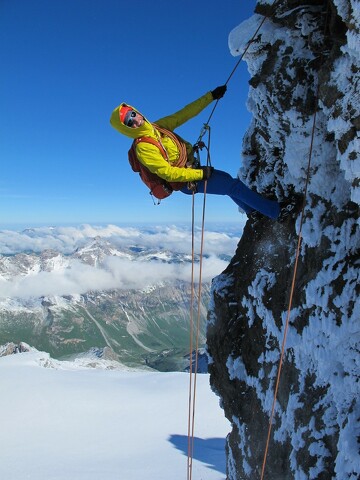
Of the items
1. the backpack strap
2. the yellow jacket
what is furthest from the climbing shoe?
the backpack strap

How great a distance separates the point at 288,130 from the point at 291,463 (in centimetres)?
684

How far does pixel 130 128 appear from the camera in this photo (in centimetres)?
784

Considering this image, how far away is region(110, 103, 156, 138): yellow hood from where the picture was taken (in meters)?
7.86

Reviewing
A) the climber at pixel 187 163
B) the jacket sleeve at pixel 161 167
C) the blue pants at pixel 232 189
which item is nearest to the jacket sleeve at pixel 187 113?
the climber at pixel 187 163

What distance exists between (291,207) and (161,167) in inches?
123

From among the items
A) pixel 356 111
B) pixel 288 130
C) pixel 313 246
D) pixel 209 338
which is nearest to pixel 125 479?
pixel 209 338

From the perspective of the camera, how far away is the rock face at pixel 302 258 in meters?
6.22

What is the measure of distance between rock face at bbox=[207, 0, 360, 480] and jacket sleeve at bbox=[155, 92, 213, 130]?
1158mm

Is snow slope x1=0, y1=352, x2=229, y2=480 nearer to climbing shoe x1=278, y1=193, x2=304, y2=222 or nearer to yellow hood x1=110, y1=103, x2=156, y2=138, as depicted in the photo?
climbing shoe x1=278, y1=193, x2=304, y2=222

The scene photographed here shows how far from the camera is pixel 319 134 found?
24.2 ft

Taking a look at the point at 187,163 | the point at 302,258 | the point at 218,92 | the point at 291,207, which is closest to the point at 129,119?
the point at 187,163

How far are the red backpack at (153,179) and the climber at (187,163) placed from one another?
9cm

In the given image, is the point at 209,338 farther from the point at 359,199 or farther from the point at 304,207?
the point at 359,199

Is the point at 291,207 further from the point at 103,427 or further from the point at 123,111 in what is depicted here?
the point at 103,427
